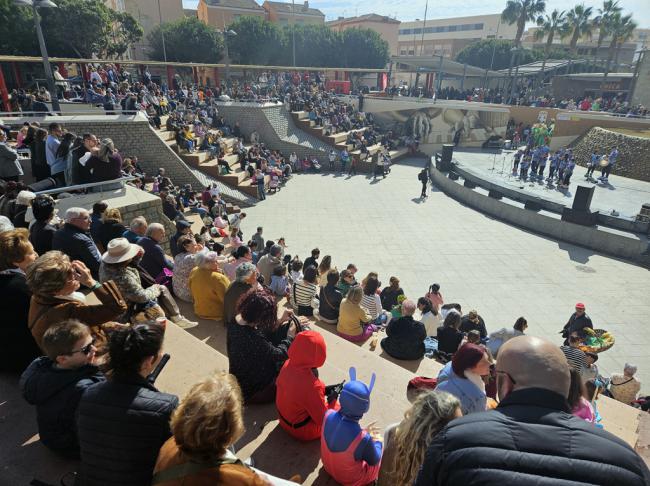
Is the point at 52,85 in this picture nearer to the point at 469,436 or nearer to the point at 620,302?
the point at 469,436

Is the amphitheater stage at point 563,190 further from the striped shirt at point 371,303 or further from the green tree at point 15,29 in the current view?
the green tree at point 15,29

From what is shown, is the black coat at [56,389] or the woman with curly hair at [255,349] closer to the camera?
the black coat at [56,389]

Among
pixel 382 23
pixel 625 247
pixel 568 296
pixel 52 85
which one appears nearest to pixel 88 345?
pixel 568 296

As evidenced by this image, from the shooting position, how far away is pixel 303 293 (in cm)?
A: 664

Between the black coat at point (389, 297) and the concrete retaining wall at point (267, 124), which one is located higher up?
the concrete retaining wall at point (267, 124)

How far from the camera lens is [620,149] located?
21.9m

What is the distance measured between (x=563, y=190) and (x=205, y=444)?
770 inches

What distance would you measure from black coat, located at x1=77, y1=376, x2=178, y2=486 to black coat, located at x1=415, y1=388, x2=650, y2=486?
1327 mm

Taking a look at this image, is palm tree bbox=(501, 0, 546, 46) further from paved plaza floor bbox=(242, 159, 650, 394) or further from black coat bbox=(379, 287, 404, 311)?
black coat bbox=(379, 287, 404, 311)

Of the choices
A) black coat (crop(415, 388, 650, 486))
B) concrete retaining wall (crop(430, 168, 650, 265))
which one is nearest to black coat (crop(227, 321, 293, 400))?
black coat (crop(415, 388, 650, 486))

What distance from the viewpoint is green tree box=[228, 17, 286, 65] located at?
43000 millimetres

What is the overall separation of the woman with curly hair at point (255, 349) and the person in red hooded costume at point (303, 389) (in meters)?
0.38

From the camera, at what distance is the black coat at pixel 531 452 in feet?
4.50

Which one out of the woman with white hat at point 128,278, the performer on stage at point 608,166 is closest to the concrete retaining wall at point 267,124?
the performer on stage at point 608,166
